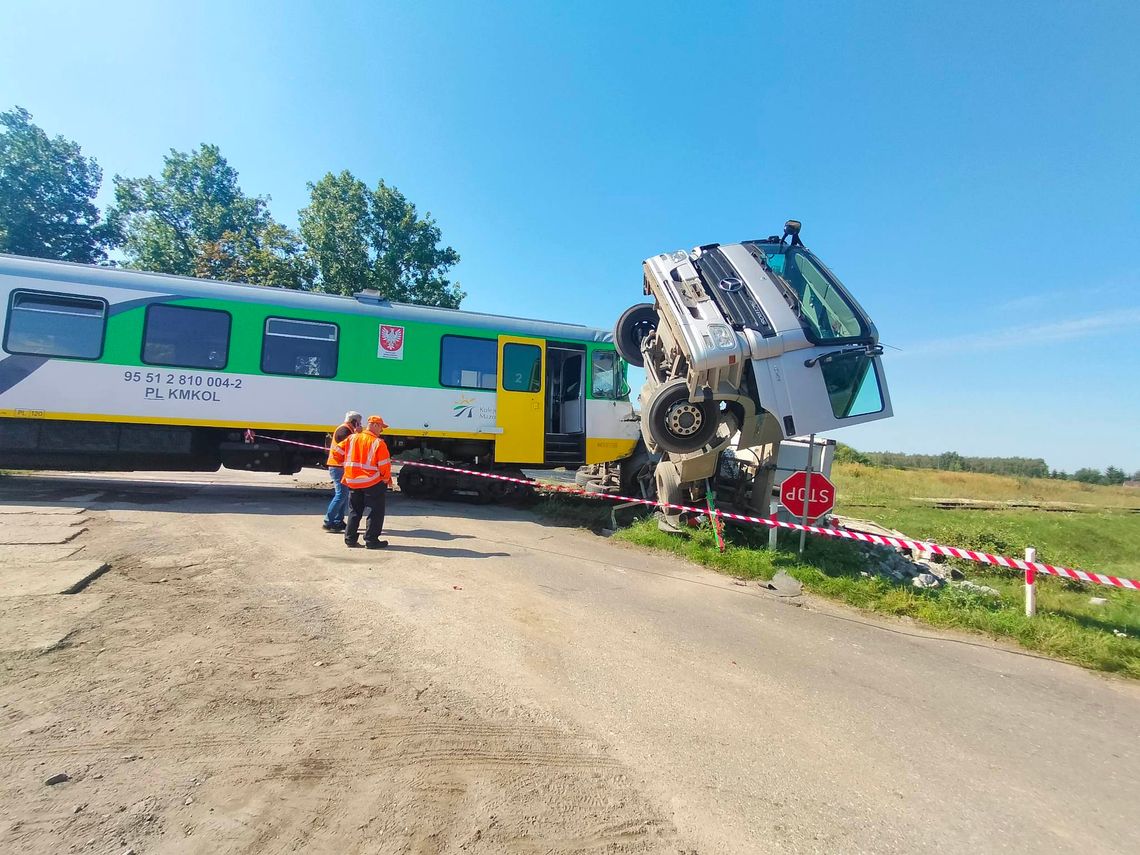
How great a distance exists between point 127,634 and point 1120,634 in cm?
822

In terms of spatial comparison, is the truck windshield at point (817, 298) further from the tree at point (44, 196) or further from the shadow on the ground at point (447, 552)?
the tree at point (44, 196)

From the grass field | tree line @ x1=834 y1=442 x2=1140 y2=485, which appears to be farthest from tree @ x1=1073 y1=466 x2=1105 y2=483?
the grass field

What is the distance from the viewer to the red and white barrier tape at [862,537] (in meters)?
5.41

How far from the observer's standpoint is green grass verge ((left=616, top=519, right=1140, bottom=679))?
4816 mm

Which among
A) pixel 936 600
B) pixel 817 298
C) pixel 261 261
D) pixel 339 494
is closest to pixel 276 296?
pixel 339 494

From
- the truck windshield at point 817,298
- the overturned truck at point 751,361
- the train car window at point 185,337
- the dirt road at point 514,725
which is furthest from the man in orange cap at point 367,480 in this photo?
the truck windshield at point 817,298

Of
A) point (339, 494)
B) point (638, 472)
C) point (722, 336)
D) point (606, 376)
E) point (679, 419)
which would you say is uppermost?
point (606, 376)

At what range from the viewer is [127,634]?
11.9ft

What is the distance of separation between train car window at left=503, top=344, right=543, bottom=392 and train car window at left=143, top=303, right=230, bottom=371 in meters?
4.66

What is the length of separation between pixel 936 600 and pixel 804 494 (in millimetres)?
1785

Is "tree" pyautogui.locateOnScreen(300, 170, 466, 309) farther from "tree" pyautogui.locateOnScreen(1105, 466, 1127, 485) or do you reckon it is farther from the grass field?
"tree" pyautogui.locateOnScreen(1105, 466, 1127, 485)

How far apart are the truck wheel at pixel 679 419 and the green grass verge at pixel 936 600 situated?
4.19ft

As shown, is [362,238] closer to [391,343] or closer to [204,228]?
[204,228]

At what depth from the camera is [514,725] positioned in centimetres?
297
